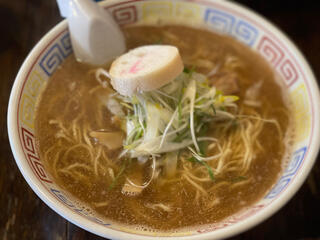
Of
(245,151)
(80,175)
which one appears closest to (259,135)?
(245,151)

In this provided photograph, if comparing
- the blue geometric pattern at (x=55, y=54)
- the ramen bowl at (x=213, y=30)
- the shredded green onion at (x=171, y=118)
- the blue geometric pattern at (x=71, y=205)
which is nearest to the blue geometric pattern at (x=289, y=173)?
the ramen bowl at (x=213, y=30)

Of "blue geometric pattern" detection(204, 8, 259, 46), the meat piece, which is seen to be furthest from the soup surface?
"blue geometric pattern" detection(204, 8, 259, 46)

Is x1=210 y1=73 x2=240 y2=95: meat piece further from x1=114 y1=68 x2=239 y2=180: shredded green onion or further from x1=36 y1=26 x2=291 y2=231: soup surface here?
x1=114 y1=68 x2=239 y2=180: shredded green onion

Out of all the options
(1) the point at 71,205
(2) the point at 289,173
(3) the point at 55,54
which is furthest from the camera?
(3) the point at 55,54

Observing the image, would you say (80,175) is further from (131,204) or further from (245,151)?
(245,151)

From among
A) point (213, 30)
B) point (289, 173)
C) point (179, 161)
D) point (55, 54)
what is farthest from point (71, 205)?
point (213, 30)

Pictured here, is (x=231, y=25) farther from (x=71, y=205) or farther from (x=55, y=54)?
(x=71, y=205)
